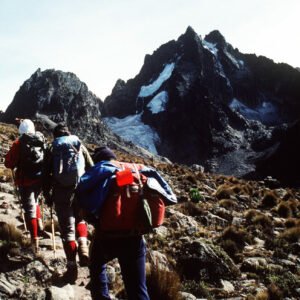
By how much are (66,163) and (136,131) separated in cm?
15625

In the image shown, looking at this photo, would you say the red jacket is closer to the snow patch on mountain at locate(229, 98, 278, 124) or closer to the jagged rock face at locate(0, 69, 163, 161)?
the jagged rock face at locate(0, 69, 163, 161)

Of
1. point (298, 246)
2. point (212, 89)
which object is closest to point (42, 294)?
point (298, 246)

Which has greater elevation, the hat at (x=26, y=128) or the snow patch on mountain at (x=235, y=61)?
the snow patch on mountain at (x=235, y=61)

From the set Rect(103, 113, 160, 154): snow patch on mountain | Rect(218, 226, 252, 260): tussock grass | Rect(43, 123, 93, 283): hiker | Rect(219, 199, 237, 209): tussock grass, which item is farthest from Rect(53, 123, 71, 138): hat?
Rect(103, 113, 160, 154): snow patch on mountain

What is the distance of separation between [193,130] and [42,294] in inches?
5845

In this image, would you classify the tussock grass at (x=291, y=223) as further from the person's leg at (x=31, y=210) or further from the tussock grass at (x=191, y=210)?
the person's leg at (x=31, y=210)

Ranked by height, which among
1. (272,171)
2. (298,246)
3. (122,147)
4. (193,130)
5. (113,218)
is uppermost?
(193,130)

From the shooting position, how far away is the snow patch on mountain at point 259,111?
564ft

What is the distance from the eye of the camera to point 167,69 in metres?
186

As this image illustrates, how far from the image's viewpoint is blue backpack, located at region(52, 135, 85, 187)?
20.6ft

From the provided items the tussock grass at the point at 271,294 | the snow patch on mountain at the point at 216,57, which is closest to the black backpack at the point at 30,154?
the tussock grass at the point at 271,294

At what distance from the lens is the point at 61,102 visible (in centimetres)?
12038

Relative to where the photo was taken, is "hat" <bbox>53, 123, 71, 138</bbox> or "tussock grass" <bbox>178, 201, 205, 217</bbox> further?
"tussock grass" <bbox>178, 201, 205, 217</bbox>

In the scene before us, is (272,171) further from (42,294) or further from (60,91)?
(42,294)
